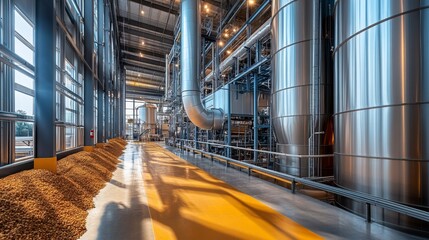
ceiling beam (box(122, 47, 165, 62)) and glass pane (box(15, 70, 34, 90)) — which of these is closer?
glass pane (box(15, 70, 34, 90))

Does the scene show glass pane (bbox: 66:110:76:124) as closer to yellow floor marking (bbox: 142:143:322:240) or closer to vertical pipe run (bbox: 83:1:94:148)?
vertical pipe run (bbox: 83:1:94:148)

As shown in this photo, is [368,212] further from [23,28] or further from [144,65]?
[144,65]

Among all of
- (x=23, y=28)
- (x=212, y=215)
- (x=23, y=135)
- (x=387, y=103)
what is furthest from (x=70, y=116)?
(x=387, y=103)

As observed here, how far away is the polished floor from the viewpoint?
271cm

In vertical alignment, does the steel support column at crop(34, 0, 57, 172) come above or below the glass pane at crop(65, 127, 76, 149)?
above

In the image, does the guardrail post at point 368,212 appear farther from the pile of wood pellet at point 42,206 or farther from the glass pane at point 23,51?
the glass pane at point 23,51

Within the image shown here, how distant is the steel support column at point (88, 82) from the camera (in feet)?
27.1

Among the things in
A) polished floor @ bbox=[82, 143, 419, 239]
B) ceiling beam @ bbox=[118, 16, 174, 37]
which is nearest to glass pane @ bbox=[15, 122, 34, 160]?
polished floor @ bbox=[82, 143, 419, 239]

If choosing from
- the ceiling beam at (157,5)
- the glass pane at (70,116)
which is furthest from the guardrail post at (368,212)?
the ceiling beam at (157,5)

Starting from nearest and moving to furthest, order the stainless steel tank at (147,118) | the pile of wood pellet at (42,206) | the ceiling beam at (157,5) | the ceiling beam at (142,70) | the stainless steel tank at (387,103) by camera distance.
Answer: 1. the pile of wood pellet at (42,206)
2. the stainless steel tank at (387,103)
3. the ceiling beam at (157,5)
4. the ceiling beam at (142,70)
5. the stainless steel tank at (147,118)

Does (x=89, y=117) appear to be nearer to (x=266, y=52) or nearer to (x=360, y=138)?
(x=360, y=138)

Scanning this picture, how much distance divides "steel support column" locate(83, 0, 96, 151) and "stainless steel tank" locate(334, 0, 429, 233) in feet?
27.5

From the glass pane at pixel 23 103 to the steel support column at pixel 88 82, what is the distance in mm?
3656

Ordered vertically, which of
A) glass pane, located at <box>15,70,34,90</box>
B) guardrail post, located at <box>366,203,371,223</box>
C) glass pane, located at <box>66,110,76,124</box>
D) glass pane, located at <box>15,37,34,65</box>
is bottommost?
guardrail post, located at <box>366,203,371,223</box>
